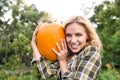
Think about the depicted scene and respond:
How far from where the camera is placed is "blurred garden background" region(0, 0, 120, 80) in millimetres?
8648

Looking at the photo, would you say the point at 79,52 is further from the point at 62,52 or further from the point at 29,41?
the point at 29,41

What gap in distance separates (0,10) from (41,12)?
441 centimetres

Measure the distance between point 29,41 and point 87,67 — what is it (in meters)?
7.99

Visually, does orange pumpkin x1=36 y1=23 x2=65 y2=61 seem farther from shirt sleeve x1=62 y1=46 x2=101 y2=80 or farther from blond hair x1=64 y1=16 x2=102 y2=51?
shirt sleeve x1=62 y1=46 x2=101 y2=80

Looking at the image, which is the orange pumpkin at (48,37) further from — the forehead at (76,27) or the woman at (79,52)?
the forehead at (76,27)

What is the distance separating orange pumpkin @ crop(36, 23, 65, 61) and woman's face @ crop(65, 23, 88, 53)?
0.70 ft

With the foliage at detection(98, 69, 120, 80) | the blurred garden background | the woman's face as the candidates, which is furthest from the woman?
the foliage at detection(98, 69, 120, 80)

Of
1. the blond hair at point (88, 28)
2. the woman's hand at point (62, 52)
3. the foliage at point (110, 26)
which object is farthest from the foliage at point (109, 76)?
the foliage at point (110, 26)

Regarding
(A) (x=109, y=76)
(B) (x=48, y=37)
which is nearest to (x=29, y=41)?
(A) (x=109, y=76)

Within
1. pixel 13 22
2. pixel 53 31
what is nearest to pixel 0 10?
pixel 13 22

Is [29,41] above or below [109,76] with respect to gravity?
above

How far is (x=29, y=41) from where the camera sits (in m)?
10.5

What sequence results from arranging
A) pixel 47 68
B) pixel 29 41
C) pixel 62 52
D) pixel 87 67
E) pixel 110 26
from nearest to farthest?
1. pixel 87 67
2. pixel 62 52
3. pixel 47 68
4. pixel 29 41
5. pixel 110 26

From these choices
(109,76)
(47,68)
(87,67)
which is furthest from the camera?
(109,76)
